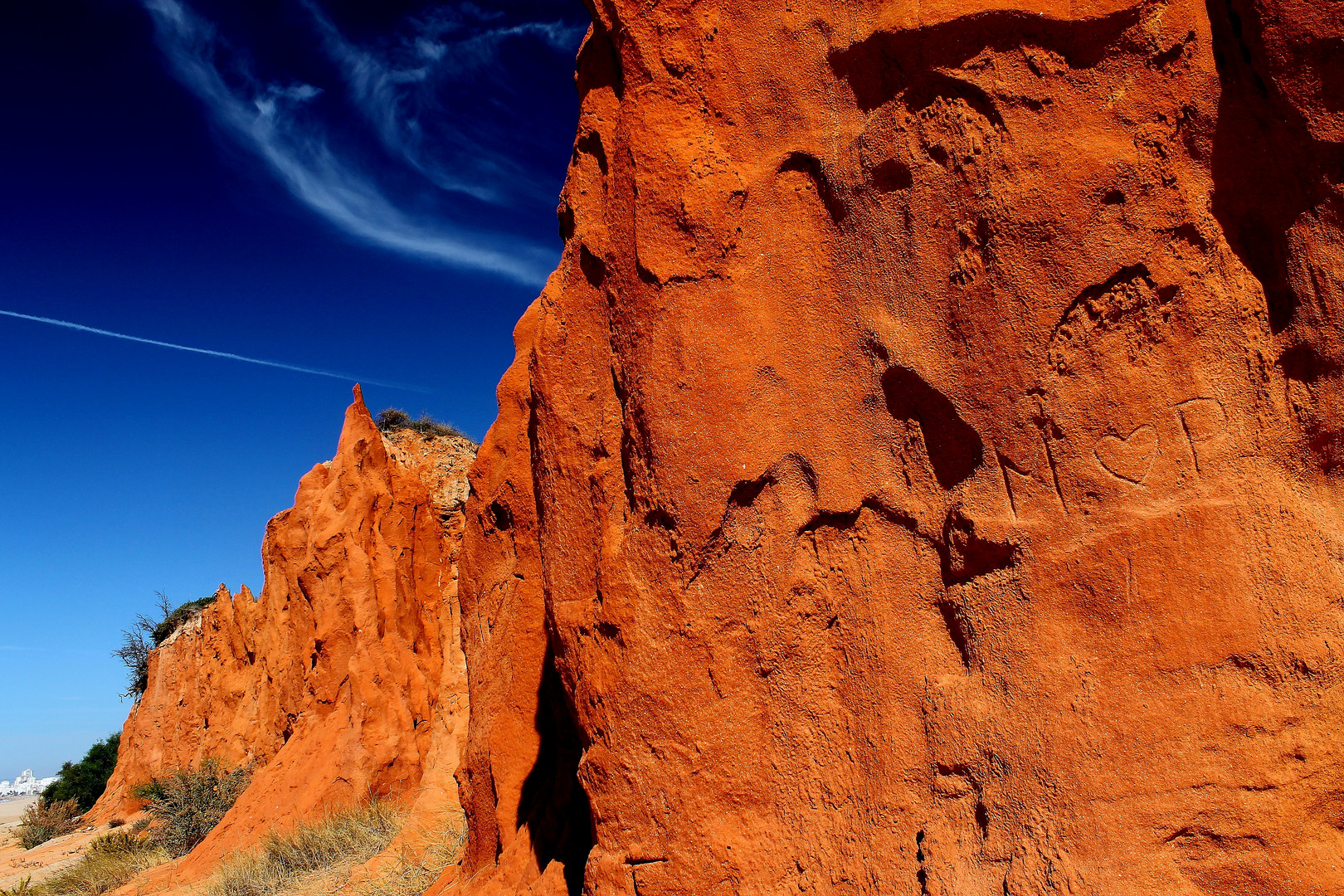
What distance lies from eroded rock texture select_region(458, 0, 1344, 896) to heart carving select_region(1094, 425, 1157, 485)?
0.01 metres

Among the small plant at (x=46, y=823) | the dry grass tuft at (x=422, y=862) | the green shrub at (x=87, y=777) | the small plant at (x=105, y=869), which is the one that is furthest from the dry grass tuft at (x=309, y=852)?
the green shrub at (x=87, y=777)

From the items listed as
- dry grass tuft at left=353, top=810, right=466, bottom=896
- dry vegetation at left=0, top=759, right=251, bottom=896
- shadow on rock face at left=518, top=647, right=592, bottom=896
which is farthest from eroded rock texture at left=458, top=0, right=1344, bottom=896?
dry vegetation at left=0, top=759, right=251, bottom=896

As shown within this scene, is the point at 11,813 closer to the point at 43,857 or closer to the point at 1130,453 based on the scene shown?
the point at 43,857

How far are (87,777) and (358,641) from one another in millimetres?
22474

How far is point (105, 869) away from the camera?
9.96 m

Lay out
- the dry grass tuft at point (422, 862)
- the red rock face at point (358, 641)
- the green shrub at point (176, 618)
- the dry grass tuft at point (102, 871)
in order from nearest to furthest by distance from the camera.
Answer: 1. the dry grass tuft at point (422, 862)
2. the red rock face at point (358, 641)
3. the dry grass tuft at point (102, 871)
4. the green shrub at point (176, 618)

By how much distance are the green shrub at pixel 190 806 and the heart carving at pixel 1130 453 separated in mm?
12627

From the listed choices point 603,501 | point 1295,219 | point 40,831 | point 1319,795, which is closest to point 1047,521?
point 1319,795

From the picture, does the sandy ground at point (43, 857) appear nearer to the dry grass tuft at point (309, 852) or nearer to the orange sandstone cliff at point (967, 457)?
the dry grass tuft at point (309, 852)

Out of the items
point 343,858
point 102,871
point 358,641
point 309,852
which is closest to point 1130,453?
point 343,858

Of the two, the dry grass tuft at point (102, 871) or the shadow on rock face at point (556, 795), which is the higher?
the shadow on rock face at point (556, 795)

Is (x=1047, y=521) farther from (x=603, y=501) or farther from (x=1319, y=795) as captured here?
(x=603, y=501)

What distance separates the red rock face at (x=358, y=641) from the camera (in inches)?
370

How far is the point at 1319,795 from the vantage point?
2.65m
